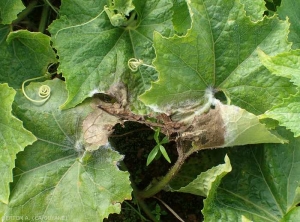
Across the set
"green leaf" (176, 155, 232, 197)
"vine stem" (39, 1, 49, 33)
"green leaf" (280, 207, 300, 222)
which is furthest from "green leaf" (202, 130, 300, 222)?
"vine stem" (39, 1, 49, 33)

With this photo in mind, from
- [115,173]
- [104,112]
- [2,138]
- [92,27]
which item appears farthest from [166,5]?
[2,138]

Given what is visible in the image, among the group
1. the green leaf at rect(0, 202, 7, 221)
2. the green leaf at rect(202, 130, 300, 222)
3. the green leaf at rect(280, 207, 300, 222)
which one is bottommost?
the green leaf at rect(0, 202, 7, 221)

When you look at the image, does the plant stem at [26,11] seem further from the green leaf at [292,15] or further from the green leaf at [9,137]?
the green leaf at [292,15]

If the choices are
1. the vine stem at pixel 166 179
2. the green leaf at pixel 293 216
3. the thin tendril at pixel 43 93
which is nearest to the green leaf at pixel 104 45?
the thin tendril at pixel 43 93

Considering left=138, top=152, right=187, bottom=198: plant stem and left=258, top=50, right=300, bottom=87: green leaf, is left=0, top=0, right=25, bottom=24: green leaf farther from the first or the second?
left=258, top=50, right=300, bottom=87: green leaf

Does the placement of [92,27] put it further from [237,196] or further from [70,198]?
[237,196]

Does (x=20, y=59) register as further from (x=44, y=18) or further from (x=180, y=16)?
(x=180, y=16)
